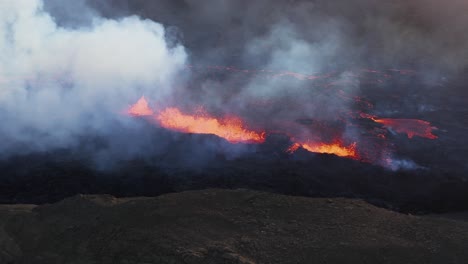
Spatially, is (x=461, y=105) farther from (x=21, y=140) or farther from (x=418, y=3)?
(x=418, y=3)

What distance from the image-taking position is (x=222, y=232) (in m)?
7.88

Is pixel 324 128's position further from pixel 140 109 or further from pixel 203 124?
pixel 140 109

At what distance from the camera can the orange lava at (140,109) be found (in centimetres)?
1657

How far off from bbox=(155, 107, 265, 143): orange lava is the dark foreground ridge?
539cm

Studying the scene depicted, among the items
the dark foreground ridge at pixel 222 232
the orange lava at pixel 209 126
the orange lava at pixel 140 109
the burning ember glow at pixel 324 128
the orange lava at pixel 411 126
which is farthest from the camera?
the orange lava at pixel 140 109

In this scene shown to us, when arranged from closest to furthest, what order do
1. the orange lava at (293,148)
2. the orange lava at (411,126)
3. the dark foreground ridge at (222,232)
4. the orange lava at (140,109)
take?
the dark foreground ridge at (222,232), the orange lava at (293,148), the orange lava at (411,126), the orange lava at (140,109)

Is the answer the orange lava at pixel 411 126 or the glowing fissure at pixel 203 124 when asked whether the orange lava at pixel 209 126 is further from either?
the orange lava at pixel 411 126

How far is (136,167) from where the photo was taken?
1268 centimetres

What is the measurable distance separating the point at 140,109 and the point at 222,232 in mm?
10195

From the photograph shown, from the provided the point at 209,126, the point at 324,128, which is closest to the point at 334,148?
the point at 324,128

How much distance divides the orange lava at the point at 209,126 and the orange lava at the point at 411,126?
17.0 ft

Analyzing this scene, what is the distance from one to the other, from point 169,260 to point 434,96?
1680 centimetres

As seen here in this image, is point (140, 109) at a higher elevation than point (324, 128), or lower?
higher

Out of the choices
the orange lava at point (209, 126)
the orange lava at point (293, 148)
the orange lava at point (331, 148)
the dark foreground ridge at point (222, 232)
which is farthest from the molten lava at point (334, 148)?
the dark foreground ridge at point (222, 232)
